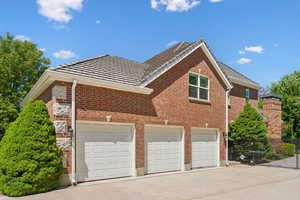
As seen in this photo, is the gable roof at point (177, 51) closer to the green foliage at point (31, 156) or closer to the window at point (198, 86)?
the window at point (198, 86)

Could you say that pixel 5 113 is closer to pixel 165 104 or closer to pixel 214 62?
pixel 165 104

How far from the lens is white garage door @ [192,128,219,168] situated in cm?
1456

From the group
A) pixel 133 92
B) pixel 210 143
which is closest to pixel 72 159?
pixel 133 92

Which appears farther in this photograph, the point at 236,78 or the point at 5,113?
the point at 5,113

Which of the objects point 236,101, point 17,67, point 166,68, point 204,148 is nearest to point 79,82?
point 166,68

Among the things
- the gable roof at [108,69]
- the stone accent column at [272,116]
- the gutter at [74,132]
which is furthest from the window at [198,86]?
the stone accent column at [272,116]

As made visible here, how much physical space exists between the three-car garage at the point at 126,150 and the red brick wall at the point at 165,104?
1.13 ft

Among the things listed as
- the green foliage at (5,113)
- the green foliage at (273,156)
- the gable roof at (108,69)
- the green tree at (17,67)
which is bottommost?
the green foliage at (273,156)

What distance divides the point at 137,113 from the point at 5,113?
15226mm

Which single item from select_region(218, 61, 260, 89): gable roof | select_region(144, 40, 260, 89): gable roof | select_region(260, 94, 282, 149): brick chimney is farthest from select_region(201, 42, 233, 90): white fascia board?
select_region(260, 94, 282, 149): brick chimney

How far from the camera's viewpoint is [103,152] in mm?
10695

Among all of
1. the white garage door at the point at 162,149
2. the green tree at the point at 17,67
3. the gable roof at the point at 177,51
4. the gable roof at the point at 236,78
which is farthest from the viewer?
the green tree at the point at 17,67

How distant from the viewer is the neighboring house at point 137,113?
32.6ft

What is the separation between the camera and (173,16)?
18.8 m
